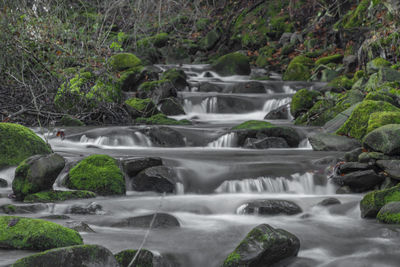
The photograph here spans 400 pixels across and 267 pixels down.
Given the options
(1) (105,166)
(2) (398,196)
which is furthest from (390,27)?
(1) (105,166)

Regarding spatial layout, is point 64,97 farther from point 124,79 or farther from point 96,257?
point 96,257

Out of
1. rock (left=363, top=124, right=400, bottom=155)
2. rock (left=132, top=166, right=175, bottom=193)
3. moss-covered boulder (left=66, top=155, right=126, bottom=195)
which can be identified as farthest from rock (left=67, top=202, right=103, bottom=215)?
rock (left=363, top=124, right=400, bottom=155)

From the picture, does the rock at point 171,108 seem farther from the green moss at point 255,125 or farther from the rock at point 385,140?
the rock at point 385,140

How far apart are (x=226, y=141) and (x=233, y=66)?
10682 millimetres

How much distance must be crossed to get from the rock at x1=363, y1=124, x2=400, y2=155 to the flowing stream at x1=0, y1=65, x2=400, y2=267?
0.86 metres

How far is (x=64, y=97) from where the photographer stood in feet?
35.6

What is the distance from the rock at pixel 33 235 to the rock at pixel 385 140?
4833mm

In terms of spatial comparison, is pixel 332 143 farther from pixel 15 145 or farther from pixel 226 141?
pixel 15 145

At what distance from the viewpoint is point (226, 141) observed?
10.1 metres

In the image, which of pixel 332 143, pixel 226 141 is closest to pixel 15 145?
pixel 226 141

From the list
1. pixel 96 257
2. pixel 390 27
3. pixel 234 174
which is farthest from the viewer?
pixel 390 27

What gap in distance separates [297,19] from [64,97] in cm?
1530

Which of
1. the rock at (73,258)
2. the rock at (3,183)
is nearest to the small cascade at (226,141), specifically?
the rock at (3,183)

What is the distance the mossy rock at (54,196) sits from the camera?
5.51 meters
